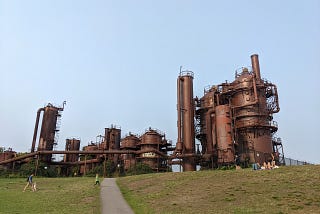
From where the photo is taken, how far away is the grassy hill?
17.9 meters

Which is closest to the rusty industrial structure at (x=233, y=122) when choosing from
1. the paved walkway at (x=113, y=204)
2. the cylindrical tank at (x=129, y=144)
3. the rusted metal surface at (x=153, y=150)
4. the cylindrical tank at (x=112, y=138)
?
the rusted metal surface at (x=153, y=150)

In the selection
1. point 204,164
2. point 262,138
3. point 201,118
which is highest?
point 201,118

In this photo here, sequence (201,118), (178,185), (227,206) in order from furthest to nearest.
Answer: (201,118), (178,185), (227,206)

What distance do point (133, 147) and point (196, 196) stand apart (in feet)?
147

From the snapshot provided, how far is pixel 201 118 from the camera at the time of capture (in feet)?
194

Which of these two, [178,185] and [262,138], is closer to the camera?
[178,185]

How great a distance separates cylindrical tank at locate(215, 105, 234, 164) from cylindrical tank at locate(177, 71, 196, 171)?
520 centimetres

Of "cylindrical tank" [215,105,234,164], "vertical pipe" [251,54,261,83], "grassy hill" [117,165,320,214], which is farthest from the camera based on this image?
"vertical pipe" [251,54,261,83]

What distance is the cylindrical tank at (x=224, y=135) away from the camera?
1911 inches

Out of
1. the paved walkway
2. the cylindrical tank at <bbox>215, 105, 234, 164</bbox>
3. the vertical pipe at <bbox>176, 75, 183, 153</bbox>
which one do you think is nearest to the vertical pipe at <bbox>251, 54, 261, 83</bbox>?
the cylindrical tank at <bbox>215, 105, 234, 164</bbox>

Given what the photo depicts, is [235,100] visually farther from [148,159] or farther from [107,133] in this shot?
[107,133]

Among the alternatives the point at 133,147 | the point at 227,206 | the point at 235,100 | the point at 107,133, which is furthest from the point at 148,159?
the point at 227,206

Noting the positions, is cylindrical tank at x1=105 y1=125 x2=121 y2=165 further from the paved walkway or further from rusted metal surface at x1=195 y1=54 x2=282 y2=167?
the paved walkway

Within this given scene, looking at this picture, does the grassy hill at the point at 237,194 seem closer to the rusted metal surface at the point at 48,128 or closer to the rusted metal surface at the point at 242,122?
the rusted metal surface at the point at 242,122
